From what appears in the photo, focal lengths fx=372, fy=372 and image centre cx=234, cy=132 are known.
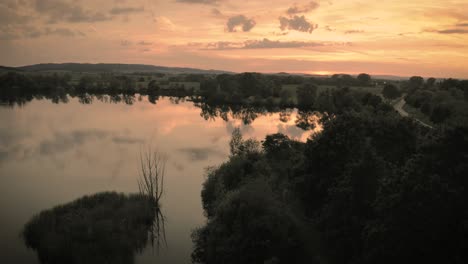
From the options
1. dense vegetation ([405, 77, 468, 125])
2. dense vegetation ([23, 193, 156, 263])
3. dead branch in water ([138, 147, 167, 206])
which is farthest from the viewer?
dense vegetation ([405, 77, 468, 125])

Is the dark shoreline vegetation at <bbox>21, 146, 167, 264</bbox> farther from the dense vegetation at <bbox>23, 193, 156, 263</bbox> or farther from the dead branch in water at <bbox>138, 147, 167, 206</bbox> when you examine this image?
the dead branch in water at <bbox>138, 147, 167, 206</bbox>

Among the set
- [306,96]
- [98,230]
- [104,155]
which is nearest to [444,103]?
[306,96]

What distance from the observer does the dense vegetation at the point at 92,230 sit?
18072 mm

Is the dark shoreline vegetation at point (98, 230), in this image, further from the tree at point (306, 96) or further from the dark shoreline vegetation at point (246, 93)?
the tree at point (306, 96)

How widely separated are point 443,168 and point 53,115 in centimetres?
7103

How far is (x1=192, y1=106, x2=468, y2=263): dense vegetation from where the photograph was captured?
13.1 meters

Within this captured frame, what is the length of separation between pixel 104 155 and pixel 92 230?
22764mm

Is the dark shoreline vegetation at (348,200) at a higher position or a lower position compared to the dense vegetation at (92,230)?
higher

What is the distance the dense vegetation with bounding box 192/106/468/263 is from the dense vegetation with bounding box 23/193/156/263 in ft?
12.3

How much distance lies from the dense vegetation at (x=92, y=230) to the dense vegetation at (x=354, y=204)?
3.76 meters

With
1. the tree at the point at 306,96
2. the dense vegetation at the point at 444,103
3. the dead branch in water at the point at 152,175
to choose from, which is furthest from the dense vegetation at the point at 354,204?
the tree at the point at 306,96

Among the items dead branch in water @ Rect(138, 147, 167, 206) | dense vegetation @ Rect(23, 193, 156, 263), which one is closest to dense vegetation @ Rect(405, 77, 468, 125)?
dead branch in water @ Rect(138, 147, 167, 206)

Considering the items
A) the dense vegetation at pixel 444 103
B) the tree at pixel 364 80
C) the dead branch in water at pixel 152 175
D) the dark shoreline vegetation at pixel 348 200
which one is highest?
the tree at pixel 364 80

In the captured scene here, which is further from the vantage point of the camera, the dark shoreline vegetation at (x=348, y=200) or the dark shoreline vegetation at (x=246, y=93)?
the dark shoreline vegetation at (x=246, y=93)
